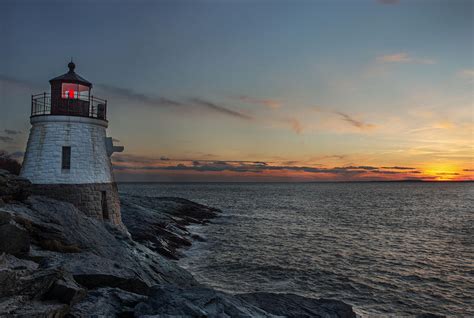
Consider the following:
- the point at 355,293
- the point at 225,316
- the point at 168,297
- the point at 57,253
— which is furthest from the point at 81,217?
the point at 355,293

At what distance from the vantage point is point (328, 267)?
2627 cm

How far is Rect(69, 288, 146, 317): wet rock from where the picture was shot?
8.46 m

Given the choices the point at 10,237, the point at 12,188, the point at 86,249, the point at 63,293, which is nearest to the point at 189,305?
the point at 63,293

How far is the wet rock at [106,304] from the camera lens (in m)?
8.46

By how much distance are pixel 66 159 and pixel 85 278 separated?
10.9 m

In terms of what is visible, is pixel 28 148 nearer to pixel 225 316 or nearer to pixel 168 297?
pixel 168 297

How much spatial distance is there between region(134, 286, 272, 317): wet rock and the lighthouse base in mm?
11161

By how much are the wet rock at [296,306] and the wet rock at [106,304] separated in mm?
5501

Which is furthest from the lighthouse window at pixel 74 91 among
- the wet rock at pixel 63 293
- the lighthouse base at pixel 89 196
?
the wet rock at pixel 63 293

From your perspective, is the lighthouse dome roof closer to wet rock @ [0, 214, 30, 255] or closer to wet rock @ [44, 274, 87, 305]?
wet rock @ [0, 214, 30, 255]

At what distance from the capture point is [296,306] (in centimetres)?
1434

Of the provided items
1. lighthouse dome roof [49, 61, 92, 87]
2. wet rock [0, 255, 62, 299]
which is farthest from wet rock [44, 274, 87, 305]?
lighthouse dome roof [49, 61, 92, 87]

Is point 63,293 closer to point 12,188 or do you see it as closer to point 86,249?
point 86,249

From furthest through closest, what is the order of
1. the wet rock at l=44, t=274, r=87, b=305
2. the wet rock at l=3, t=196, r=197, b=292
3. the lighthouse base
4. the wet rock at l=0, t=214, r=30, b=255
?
the lighthouse base → the wet rock at l=3, t=196, r=197, b=292 → the wet rock at l=0, t=214, r=30, b=255 → the wet rock at l=44, t=274, r=87, b=305
